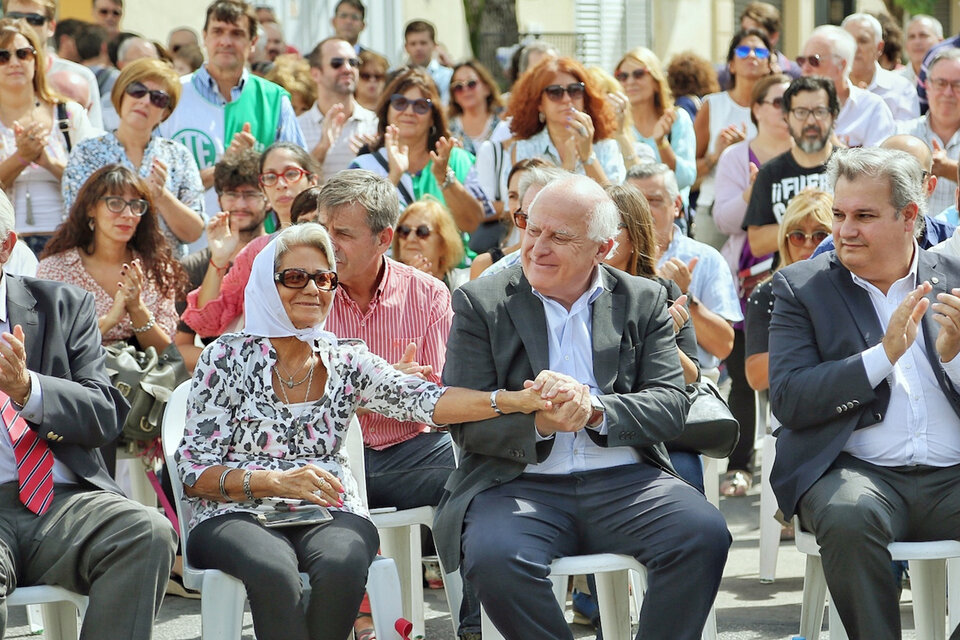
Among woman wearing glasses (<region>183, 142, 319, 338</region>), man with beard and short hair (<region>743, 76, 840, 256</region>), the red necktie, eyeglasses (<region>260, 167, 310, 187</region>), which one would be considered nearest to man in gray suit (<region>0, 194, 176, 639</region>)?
the red necktie

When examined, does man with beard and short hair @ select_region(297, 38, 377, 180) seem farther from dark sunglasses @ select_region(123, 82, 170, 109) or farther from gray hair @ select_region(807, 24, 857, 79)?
gray hair @ select_region(807, 24, 857, 79)

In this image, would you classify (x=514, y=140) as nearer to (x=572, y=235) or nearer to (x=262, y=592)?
(x=572, y=235)

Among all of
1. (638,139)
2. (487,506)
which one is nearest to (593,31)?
(638,139)

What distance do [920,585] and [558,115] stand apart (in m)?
3.39

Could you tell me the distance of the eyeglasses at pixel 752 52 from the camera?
9141 millimetres

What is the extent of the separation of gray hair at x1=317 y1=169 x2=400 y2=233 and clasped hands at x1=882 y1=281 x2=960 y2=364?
1828mm

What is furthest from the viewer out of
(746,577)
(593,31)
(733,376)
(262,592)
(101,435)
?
(593,31)

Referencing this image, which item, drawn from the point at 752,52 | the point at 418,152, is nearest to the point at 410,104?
the point at 418,152

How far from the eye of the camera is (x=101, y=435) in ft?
14.3

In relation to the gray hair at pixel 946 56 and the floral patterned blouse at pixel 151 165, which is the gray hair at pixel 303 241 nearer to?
the floral patterned blouse at pixel 151 165

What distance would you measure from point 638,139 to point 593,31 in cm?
2001

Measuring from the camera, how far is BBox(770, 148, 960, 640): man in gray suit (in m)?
4.22

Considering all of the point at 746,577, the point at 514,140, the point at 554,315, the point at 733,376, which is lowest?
the point at 746,577

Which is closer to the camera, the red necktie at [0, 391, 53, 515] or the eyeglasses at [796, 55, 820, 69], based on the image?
the red necktie at [0, 391, 53, 515]
